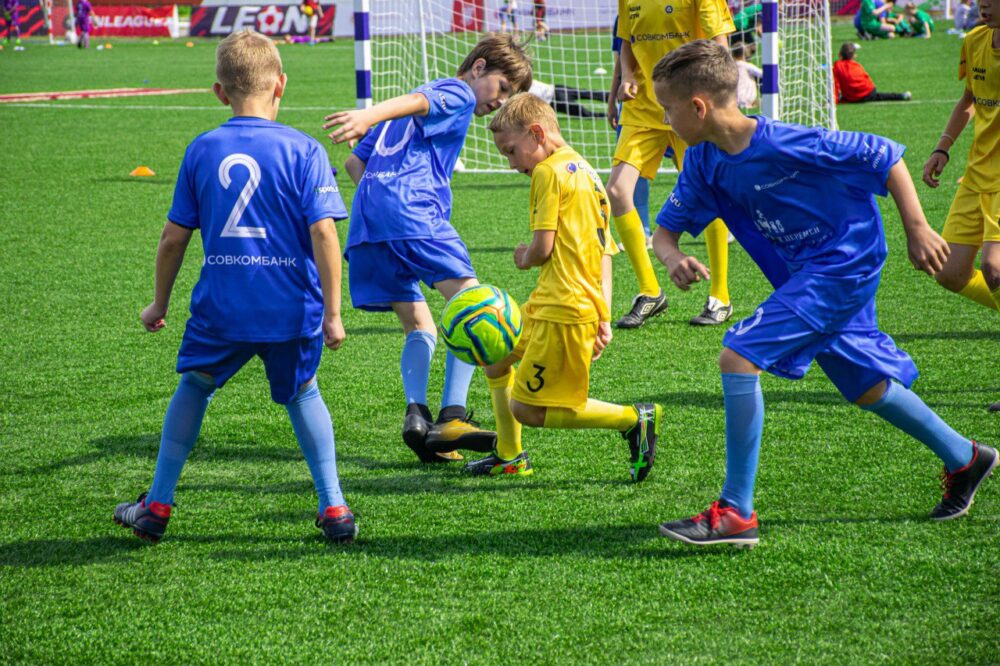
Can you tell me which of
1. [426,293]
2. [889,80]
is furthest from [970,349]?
[889,80]

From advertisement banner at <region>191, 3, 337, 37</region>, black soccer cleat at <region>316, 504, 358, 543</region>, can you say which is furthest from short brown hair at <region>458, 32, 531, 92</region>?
advertisement banner at <region>191, 3, 337, 37</region>

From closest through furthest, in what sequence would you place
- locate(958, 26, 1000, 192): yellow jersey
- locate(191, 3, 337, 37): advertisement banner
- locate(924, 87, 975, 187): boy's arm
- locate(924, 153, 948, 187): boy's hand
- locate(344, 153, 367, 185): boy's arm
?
locate(344, 153, 367, 185): boy's arm
locate(958, 26, 1000, 192): yellow jersey
locate(924, 87, 975, 187): boy's arm
locate(924, 153, 948, 187): boy's hand
locate(191, 3, 337, 37): advertisement banner

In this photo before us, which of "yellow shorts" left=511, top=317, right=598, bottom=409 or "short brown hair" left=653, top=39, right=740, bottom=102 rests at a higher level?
"short brown hair" left=653, top=39, right=740, bottom=102

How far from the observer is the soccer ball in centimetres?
414

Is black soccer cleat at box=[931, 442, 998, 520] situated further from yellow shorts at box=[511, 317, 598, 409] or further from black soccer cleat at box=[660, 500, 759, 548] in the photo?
yellow shorts at box=[511, 317, 598, 409]

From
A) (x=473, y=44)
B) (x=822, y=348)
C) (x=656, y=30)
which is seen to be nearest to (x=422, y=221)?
(x=822, y=348)

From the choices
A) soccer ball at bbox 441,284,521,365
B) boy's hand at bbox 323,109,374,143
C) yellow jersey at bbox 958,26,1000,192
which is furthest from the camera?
yellow jersey at bbox 958,26,1000,192

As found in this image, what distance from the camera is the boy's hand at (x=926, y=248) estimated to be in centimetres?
348

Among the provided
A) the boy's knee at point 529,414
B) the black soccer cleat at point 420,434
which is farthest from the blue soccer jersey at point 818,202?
the black soccer cleat at point 420,434

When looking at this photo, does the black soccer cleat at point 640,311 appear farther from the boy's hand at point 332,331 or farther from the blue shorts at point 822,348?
the boy's hand at point 332,331

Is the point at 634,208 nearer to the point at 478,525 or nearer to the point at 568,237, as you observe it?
the point at 568,237

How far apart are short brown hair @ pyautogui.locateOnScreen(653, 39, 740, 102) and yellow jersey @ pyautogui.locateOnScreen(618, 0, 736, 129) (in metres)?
3.56

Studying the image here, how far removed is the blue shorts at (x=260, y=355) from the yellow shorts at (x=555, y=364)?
803mm

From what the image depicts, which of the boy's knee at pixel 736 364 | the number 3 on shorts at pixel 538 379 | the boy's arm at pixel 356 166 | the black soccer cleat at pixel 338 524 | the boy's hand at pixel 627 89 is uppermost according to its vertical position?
the boy's hand at pixel 627 89
